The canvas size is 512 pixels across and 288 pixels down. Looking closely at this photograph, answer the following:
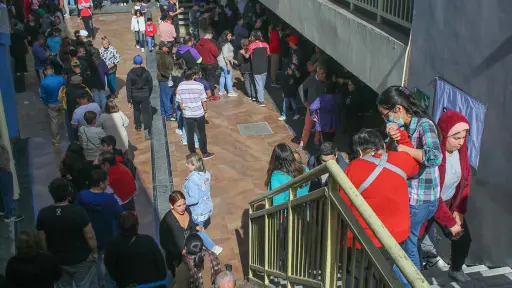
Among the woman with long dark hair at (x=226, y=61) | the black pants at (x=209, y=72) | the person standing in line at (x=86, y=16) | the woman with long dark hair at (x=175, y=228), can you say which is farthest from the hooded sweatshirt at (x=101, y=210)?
the person standing in line at (x=86, y=16)

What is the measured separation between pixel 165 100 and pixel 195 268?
7.73 meters

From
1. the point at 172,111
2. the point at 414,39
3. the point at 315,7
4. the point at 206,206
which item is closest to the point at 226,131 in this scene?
the point at 172,111

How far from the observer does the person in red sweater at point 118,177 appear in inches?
294

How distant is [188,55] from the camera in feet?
41.3

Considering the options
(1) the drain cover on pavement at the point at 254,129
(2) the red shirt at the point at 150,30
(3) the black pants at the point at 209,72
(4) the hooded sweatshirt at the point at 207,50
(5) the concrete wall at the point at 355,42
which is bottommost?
(1) the drain cover on pavement at the point at 254,129

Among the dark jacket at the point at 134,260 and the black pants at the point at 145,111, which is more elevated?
the dark jacket at the point at 134,260

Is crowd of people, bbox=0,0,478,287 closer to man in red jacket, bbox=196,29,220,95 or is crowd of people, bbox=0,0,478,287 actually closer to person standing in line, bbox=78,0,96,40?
man in red jacket, bbox=196,29,220,95

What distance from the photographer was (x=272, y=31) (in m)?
14.8

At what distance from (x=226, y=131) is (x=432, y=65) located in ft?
22.1

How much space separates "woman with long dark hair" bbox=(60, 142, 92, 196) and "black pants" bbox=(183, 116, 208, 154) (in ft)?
8.97

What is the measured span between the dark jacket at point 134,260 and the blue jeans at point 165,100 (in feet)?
23.7

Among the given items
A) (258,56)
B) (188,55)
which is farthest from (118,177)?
(258,56)

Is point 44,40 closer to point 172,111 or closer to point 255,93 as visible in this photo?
point 172,111

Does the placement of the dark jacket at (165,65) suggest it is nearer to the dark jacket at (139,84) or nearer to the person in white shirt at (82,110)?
the dark jacket at (139,84)
